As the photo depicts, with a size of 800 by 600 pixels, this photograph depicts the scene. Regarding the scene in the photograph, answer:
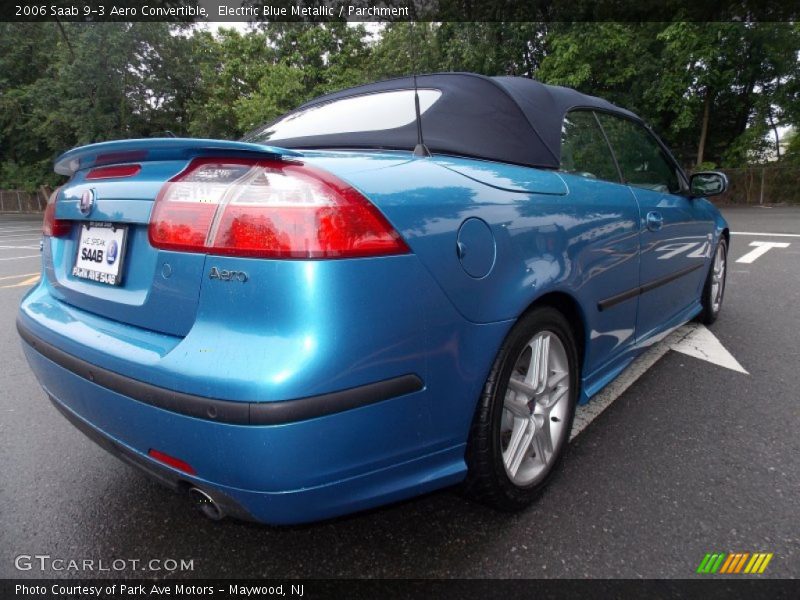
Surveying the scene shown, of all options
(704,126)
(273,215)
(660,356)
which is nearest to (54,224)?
(273,215)

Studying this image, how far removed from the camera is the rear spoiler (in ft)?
4.47

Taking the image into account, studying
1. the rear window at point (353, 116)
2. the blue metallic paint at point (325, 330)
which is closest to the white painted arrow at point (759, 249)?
the rear window at point (353, 116)

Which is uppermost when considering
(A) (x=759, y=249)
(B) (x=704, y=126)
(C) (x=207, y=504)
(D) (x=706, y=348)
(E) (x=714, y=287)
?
(B) (x=704, y=126)

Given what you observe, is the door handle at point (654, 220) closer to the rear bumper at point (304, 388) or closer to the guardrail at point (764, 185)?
the rear bumper at point (304, 388)

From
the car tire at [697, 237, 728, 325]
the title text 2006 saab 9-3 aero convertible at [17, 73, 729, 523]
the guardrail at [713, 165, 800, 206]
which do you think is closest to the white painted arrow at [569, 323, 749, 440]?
the car tire at [697, 237, 728, 325]

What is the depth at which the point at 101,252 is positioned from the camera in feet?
5.53

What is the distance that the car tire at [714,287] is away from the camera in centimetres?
389

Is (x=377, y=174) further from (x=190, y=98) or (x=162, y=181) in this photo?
(x=190, y=98)

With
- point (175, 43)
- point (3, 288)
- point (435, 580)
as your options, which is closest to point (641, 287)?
point (435, 580)

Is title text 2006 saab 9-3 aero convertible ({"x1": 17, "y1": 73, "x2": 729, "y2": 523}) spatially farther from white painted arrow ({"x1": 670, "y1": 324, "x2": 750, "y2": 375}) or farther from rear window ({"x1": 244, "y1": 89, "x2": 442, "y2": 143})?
white painted arrow ({"x1": 670, "y1": 324, "x2": 750, "y2": 375})

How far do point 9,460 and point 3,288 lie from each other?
5.30 meters

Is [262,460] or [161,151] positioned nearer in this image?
[262,460]

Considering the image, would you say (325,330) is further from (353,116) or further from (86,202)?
(353,116)

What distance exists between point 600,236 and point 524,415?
30.7 inches
